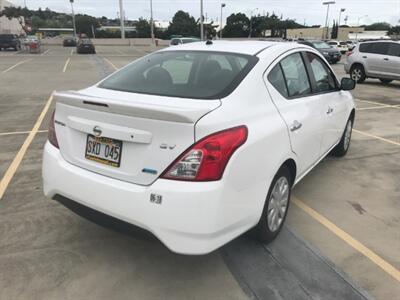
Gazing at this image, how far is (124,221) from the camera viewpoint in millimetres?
2578

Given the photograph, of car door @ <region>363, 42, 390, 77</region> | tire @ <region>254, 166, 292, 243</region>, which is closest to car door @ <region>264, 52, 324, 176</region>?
tire @ <region>254, 166, 292, 243</region>

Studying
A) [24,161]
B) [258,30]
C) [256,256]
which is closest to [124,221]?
[256,256]

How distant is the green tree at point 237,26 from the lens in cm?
9740

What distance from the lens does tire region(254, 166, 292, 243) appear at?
298 cm

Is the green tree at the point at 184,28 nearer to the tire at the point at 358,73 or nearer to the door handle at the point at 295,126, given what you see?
the tire at the point at 358,73

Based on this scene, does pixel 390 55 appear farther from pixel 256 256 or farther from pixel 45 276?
pixel 45 276

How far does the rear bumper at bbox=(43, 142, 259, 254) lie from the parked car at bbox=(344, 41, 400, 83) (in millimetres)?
14266

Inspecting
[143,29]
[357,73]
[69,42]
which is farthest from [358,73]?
[143,29]

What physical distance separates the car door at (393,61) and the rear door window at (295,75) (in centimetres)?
1244

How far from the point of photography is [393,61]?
14.6 meters

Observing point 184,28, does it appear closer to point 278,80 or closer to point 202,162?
point 278,80

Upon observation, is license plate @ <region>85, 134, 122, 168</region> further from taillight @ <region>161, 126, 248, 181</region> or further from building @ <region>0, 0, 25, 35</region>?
building @ <region>0, 0, 25, 35</region>

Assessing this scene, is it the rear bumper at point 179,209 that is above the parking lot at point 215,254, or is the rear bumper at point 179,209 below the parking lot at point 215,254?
above

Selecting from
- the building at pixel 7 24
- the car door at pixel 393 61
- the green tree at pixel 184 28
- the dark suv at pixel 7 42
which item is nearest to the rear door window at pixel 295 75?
the car door at pixel 393 61
